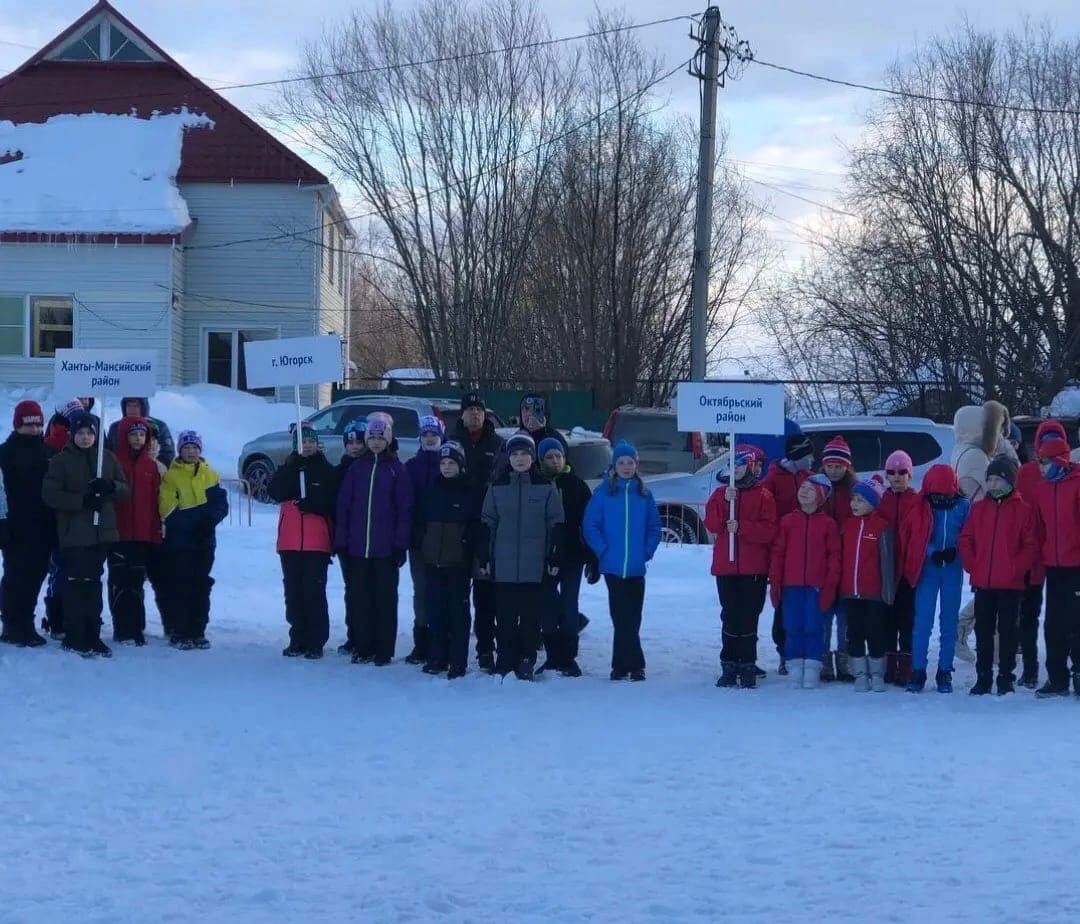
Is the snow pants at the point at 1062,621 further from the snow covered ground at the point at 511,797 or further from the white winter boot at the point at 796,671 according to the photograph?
the white winter boot at the point at 796,671

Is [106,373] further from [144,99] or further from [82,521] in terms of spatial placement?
[144,99]

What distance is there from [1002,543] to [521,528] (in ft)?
10.4

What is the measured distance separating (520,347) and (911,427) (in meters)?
21.0

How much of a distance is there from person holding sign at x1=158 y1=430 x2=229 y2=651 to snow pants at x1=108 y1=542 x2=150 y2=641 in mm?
203

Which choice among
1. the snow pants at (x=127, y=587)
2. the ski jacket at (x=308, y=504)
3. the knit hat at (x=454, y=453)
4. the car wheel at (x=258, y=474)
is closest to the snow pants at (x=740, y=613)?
the knit hat at (x=454, y=453)

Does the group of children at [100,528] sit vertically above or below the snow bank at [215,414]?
below

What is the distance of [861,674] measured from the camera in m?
9.98

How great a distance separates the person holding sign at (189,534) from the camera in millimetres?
11023

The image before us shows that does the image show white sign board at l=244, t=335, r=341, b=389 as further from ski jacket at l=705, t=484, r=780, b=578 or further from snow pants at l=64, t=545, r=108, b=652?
ski jacket at l=705, t=484, r=780, b=578

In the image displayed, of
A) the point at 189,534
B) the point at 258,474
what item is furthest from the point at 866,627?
the point at 258,474

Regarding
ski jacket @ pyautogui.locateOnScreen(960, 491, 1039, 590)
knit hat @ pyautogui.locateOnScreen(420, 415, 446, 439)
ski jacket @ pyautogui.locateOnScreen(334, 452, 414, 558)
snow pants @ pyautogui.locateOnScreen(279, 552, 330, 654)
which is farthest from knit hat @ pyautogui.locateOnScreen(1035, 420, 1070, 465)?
snow pants @ pyautogui.locateOnScreen(279, 552, 330, 654)

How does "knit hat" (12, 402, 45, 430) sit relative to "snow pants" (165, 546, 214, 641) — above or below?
above

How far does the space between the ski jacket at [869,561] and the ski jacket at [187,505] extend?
4.58 m

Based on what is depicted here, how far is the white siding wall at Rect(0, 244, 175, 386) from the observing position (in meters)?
31.5
